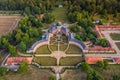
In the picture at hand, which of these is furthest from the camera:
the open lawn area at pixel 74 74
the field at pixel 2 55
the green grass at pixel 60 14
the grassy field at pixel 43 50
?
the green grass at pixel 60 14

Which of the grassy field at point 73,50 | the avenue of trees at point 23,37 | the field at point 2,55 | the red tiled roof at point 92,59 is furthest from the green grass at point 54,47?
the field at point 2,55

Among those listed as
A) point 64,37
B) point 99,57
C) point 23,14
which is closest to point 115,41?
point 99,57

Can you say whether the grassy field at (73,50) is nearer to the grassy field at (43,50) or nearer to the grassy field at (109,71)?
the grassy field at (43,50)

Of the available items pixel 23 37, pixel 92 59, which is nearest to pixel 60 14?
pixel 23 37

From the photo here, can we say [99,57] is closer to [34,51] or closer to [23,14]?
[34,51]

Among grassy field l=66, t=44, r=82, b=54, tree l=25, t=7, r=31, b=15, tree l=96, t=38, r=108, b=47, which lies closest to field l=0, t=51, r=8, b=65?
grassy field l=66, t=44, r=82, b=54

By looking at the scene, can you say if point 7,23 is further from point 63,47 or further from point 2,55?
point 63,47

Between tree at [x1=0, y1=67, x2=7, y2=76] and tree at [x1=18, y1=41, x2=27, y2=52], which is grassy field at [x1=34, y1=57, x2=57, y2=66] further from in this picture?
tree at [x1=0, y1=67, x2=7, y2=76]
